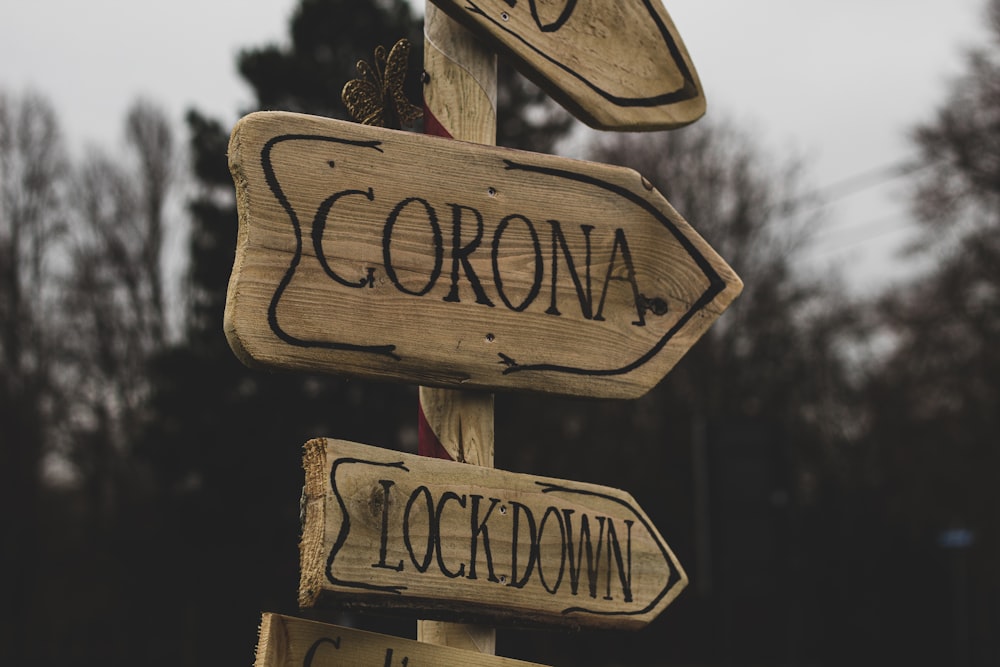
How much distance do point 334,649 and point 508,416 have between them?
14.9 meters

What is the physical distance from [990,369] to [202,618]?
13.7 meters

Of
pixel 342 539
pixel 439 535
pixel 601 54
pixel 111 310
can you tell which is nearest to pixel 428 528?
pixel 439 535

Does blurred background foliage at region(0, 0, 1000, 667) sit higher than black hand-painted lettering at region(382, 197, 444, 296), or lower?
higher

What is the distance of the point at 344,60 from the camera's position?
15.3 metres

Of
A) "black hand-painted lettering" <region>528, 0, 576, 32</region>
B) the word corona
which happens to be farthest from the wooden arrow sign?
"black hand-painted lettering" <region>528, 0, 576, 32</region>

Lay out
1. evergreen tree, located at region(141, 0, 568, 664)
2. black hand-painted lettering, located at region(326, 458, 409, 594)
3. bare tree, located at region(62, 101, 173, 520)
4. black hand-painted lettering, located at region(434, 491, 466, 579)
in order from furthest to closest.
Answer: bare tree, located at region(62, 101, 173, 520) → evergreen tree, located at region(141, 0, 568, 664) → black hand-painted lettering, located at region(434, 491, 466, 579) → black hand-painted lettering, located at region(326, 458, 409, 594)

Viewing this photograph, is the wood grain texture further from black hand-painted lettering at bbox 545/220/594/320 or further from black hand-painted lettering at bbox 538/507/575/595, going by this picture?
black hand-painted lettering at bbox 538/507/575/595

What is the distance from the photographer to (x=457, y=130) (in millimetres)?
2051

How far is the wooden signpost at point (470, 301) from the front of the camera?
5.52 feet

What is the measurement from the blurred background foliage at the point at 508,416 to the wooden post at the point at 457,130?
10905mm

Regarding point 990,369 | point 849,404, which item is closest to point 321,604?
point 990,369

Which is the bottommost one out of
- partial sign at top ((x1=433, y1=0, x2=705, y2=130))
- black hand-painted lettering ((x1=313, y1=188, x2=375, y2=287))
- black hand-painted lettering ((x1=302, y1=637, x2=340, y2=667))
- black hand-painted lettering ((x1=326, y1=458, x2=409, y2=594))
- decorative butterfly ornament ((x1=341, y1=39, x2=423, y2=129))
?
black hand-painted lettering ((x1=302, y1=637, x2=340, y2=667))

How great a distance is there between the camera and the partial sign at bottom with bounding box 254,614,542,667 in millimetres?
1659

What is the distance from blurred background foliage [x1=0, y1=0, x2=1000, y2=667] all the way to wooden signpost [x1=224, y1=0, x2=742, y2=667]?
11005mm
